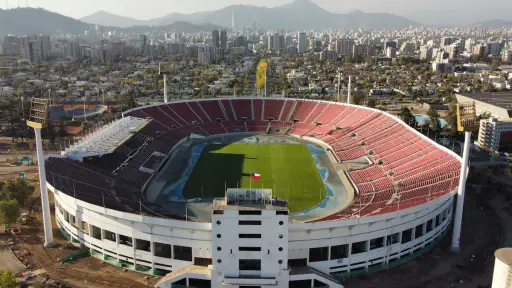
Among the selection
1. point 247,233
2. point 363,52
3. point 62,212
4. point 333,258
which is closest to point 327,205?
point 333,258

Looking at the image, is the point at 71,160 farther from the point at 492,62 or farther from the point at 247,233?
the point at 492,62

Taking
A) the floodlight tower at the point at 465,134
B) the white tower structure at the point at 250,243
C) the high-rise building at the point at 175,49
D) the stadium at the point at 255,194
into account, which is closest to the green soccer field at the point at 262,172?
the stadium at the point at 255,194

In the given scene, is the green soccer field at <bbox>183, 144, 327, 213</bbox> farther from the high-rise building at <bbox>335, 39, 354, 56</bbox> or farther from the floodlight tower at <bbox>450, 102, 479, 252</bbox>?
the high-rise building at <bbox>335, 39, 354, 56</bbox>

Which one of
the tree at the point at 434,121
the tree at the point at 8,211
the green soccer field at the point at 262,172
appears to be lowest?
the green soccer field at the point at 262,172

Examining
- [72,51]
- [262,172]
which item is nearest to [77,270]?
[262,172]

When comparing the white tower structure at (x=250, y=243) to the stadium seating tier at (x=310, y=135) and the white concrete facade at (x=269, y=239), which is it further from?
the stadium seating tier at (x=310, y=135)

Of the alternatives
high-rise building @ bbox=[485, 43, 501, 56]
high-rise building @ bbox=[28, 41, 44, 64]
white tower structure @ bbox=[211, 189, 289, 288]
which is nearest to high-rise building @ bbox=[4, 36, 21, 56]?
high-rise building @ bbox=[28, 41, 44, 64]
